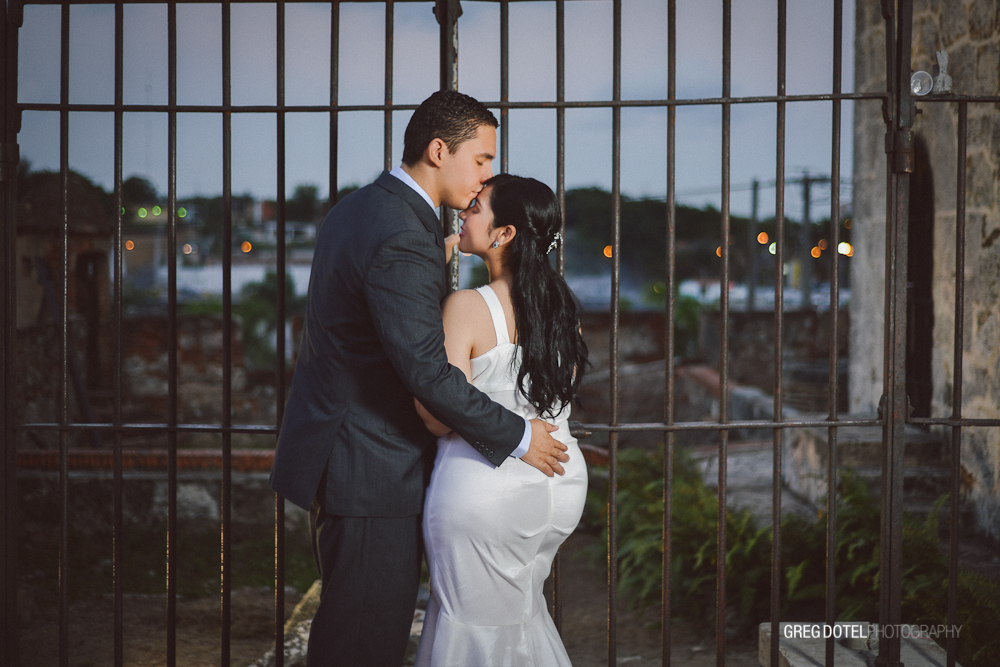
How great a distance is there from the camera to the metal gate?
2818 mm

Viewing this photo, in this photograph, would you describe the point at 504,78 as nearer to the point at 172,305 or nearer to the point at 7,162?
the point at 172,305

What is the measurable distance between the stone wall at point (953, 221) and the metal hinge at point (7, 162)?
4528 mm

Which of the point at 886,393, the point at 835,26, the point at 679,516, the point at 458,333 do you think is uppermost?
the point at 835,26

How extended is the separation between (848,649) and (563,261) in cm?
197

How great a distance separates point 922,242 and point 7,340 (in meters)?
5.37

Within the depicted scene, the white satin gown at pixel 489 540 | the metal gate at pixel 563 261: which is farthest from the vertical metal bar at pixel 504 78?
the white satin gown at pixel 489 540

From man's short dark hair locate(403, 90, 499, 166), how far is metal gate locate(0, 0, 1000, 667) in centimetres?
55

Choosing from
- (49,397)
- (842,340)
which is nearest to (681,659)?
(49,397)

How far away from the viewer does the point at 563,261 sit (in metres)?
2.81

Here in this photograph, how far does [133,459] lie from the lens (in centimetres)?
681

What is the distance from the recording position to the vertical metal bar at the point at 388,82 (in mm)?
2826

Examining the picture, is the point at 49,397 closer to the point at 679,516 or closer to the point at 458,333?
the point at 679,516

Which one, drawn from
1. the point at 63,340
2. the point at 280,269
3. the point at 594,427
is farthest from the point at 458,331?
the point at 63,340

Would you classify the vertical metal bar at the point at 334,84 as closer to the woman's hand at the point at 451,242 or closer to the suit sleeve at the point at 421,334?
the woman's hand at the point at 451,242
